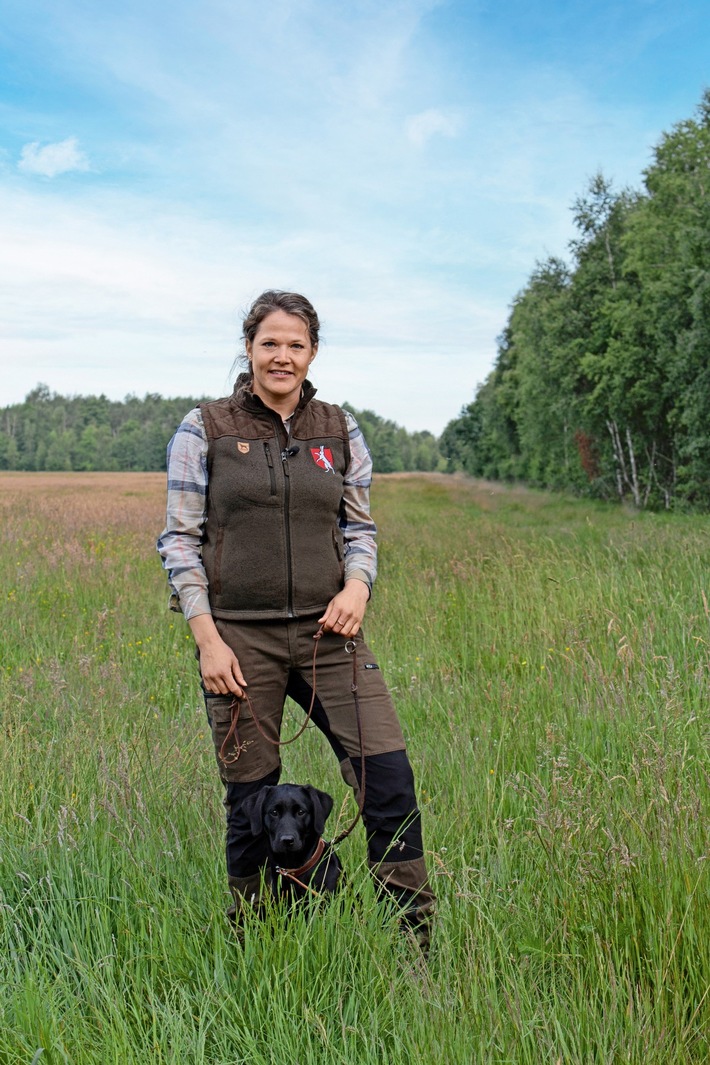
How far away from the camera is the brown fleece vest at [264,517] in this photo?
269 centimetres

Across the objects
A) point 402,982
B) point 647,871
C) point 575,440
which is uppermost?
point 575,440

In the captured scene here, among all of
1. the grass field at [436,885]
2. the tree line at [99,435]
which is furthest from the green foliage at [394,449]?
the grass field at [436,885]

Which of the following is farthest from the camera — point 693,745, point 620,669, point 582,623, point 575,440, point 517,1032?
point 575,440

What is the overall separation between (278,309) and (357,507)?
74 centimetres

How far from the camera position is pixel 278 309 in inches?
111

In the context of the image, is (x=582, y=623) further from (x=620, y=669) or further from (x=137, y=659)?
(x=137, y=659)

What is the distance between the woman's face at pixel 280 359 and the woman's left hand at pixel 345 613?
2.16ft

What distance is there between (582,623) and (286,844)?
4.02 meters

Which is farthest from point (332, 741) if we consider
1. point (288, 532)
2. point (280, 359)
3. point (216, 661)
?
point (280, 359)

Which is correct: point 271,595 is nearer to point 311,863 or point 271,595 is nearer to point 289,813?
point 289,813

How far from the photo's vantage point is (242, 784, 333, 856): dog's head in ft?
8.27

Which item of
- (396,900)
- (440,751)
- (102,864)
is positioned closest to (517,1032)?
(396,900)

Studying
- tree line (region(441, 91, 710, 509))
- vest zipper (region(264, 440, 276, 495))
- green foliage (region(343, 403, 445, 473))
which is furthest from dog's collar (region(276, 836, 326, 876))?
green foliage (region(343, 403, 445, 473))

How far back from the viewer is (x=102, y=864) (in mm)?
2871
